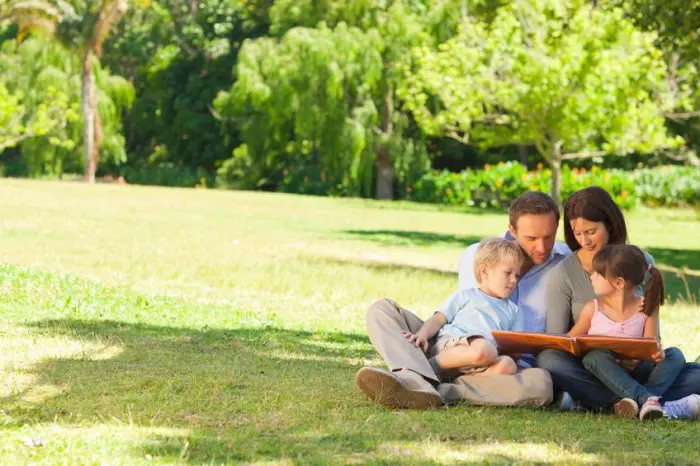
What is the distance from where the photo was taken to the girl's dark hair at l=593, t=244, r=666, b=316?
6.30 meters

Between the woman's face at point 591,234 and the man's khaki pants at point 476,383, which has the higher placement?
the woman's face at point 591,234

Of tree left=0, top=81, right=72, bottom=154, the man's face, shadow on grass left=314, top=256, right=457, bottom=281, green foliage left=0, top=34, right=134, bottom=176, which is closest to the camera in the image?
the man's face

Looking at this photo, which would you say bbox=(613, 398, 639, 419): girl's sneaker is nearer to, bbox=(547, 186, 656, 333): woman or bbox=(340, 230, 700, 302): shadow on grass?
bbox=(547, 186, 656, 333): woman

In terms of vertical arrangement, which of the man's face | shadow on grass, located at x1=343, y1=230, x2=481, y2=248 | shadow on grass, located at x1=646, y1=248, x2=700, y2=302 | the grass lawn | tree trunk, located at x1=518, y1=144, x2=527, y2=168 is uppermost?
tree trunk, located at x1=518, y1=144, x2=527, y2=168

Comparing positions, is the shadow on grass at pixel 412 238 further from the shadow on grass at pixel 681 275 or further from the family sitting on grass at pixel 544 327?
the family sitting on grass at pixel 544 327

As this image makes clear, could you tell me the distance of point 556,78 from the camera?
3003cm

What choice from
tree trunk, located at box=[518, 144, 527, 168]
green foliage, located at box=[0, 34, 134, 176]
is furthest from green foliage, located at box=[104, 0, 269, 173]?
tree trunk, located at box=[518, 144, 527, 168]

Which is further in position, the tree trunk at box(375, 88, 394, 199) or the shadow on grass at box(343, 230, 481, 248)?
the tree trunk at box(375, 88, 394, 199)

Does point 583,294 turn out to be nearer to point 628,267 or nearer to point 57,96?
point 628,267

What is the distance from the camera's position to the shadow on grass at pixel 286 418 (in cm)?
515

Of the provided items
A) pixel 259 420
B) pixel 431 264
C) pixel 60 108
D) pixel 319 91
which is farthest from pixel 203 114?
pixel 259 420

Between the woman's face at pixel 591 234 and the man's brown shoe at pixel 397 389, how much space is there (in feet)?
3.73

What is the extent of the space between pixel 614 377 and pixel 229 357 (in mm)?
2776

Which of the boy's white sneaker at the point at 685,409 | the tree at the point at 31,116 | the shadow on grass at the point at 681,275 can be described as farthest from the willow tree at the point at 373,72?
the boy's white sneaker at the point at 685,409
